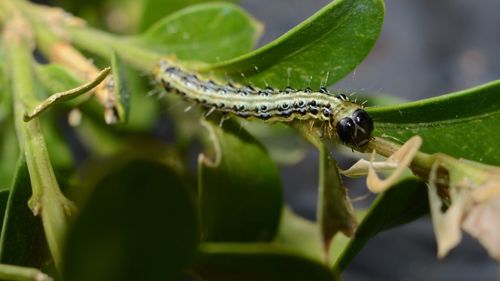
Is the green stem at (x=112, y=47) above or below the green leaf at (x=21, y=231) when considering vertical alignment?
above

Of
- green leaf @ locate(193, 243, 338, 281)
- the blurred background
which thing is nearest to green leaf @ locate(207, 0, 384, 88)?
green leaf @ locate(193, 243, 338, 281)

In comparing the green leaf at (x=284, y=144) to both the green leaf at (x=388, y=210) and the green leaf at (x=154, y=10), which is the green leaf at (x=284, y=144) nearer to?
the green leaf at (x=154, y=10)

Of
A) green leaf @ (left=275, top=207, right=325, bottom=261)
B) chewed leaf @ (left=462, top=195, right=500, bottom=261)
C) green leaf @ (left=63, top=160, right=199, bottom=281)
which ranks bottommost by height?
green leaf @ (left=275, top=207, right=325, bottom=261)

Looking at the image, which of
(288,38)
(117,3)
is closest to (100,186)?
(288,38)

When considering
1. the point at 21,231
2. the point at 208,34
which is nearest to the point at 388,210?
the point at 21,231

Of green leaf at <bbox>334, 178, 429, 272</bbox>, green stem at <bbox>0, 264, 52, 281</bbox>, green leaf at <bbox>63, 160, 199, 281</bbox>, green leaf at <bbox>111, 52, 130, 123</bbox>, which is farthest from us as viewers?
green leaf at <bbox>111, 52, 130, 123</bbox>

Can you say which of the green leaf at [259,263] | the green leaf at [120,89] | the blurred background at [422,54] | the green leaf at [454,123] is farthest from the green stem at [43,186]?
the blurred background at [422,54]

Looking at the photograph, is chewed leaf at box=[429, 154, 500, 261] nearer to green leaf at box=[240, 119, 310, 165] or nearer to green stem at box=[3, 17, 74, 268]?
green stem at box=[3, 17, 74, 268]
